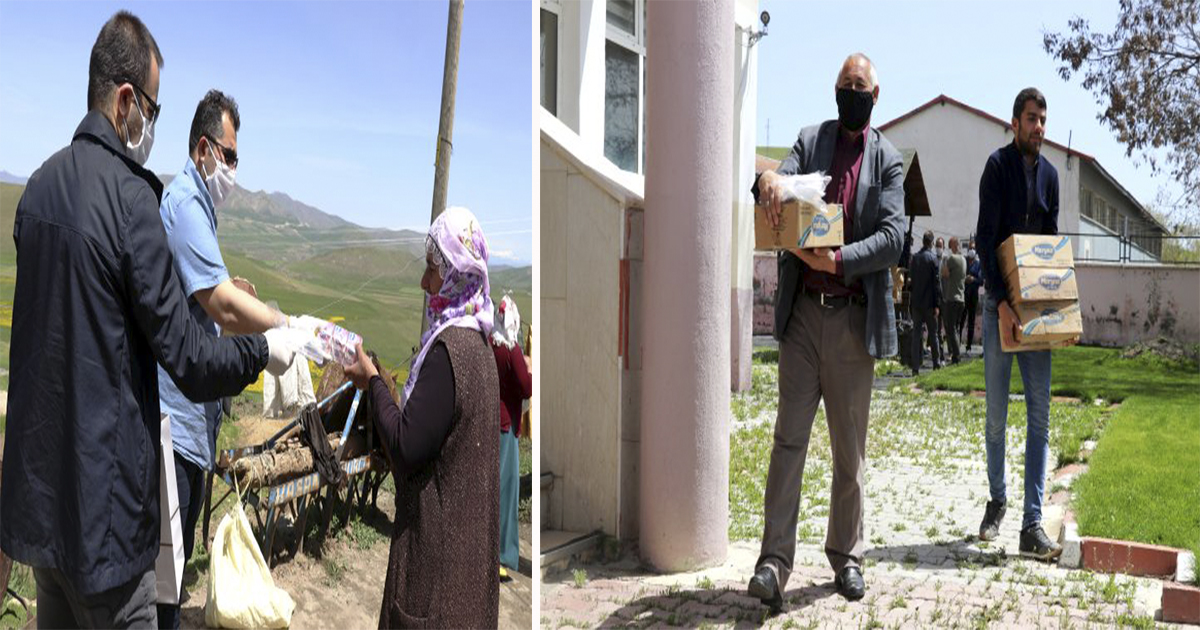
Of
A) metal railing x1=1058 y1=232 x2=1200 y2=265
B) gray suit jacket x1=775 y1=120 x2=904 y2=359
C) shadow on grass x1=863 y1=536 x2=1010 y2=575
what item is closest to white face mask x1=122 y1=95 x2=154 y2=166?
gray suit jacket x1=775 y1=120 x2=904 y2=359

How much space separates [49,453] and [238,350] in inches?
20.9

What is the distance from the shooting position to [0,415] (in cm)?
482

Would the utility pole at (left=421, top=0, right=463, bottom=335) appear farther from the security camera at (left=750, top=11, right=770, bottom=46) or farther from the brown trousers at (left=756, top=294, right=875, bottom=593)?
the security camera at (left=750, top=11, right=770, bottom=46)

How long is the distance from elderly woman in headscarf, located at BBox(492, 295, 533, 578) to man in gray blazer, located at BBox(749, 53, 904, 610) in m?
1.21

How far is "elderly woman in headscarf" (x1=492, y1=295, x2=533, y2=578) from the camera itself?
5.90 m

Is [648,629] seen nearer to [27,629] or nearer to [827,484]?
[27,629]

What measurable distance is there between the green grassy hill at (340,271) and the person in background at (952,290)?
1535 centimetres

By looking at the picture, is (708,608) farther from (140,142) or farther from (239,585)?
(140,142)

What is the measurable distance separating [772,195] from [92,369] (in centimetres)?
311

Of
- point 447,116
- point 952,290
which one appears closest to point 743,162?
point 952,290

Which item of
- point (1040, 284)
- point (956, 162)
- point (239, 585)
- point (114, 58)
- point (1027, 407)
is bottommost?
point (239, 585)

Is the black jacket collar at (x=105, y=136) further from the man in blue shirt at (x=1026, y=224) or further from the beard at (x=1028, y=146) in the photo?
the beard at (x=1028, y=146)

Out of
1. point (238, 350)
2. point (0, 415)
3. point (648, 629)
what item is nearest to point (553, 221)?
point (648, 629)

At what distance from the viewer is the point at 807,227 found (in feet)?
17.5
